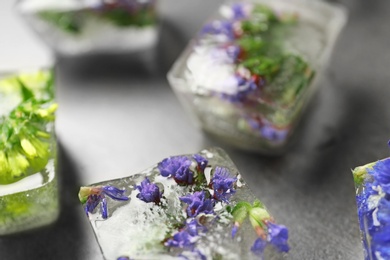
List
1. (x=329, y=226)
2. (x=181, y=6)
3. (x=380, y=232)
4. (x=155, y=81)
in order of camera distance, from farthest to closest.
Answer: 1. (x=181, y=6)
2. (x=155, y=81)
3. (x=329, y=226)
4. (x=380, y=232)

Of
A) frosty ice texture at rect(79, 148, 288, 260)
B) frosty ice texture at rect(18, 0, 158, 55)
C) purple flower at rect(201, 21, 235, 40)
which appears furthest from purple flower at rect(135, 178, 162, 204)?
frosty ice texture at rect(18, 0, 158, 55)

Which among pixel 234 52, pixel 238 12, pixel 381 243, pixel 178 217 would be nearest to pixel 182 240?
pixel 178 217

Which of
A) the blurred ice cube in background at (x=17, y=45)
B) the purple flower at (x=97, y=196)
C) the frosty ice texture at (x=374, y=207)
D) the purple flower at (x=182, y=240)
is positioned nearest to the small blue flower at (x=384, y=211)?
the frosty ice texture at (x=374, y=207)

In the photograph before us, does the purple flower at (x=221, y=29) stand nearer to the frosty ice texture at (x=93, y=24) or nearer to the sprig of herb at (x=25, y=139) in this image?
the frosty ice texture at (x=93, y=24)

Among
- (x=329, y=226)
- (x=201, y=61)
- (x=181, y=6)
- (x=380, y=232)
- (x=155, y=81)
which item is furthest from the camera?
(x=181, y=6)

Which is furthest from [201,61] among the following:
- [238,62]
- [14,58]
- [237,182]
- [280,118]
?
[14,58]

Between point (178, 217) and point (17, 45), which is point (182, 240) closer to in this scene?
point (178, 217)

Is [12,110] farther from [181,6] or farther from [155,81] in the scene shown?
[181,6]
